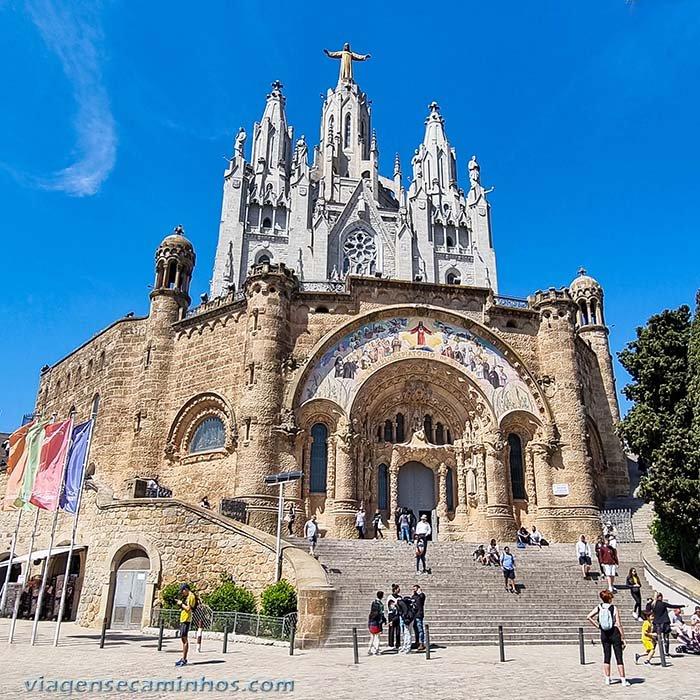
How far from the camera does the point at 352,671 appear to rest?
10.9m

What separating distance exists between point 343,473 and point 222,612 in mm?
8619

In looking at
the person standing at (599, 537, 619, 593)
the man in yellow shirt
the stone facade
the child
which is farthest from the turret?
the child

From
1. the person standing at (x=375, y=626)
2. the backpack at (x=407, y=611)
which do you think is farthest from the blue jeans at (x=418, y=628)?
the person standing at (x=375, y=626)

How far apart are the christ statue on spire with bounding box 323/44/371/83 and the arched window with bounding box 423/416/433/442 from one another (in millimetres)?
54349

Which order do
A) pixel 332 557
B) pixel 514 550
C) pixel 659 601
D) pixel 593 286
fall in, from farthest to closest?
pixel 593 286, pixel 514 550, pixel 332 557, pixel 659 601

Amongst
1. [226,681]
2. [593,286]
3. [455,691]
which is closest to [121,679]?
[226,681]

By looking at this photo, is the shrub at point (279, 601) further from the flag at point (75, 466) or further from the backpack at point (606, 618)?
the backpack at point (606, 618)

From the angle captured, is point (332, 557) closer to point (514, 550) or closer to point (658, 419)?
point (514, 550)

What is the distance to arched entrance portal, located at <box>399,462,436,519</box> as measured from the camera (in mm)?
25281

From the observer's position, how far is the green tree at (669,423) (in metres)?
19.8

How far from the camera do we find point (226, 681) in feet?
32.0

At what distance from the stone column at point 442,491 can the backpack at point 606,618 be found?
14975 mm

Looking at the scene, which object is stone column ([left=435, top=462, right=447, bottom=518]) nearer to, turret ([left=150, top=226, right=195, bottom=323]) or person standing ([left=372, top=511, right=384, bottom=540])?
A: person standing ([left=372, top=511, right=384, bottom=540])

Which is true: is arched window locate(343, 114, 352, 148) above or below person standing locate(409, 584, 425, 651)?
above
